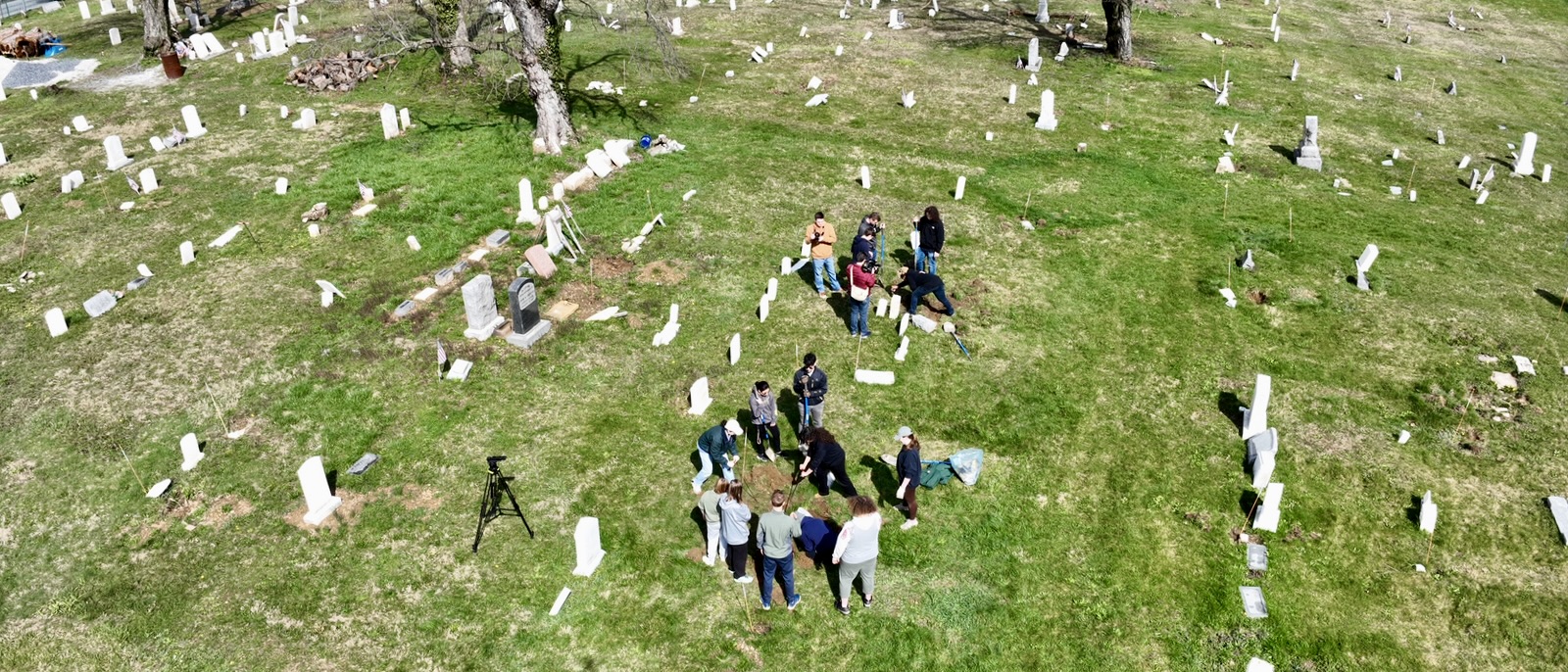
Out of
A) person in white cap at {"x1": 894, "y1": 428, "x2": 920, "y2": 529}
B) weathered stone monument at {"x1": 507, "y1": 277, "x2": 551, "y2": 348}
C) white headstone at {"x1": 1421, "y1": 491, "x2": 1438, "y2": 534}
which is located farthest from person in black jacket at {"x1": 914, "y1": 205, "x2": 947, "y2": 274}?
white headstone at {"x1": 1421, "y1": 491, "x2": 1438, "y2": 534}

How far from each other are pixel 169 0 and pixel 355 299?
2393 cm

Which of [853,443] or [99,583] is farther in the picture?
[853,443]

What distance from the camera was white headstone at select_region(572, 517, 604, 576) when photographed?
10.6m

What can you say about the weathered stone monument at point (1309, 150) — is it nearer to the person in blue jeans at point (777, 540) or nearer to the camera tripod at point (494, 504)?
the person in blue jeans at point (777, 540)

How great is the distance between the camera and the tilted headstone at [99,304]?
1580 cm

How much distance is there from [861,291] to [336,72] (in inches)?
840

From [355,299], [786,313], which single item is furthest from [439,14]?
[786,313]

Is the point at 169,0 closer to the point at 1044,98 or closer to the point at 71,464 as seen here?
the point at 71,464

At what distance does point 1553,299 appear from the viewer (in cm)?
1700

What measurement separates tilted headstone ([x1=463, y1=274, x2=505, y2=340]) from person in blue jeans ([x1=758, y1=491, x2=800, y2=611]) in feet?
25.1

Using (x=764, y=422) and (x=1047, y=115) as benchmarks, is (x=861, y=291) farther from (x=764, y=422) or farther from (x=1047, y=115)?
(x=1047, y=115)

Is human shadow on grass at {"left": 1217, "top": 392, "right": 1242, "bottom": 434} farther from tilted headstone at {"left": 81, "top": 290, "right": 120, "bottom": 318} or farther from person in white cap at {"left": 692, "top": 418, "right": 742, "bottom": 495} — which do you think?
tilted headstone at {"left": 81, "top": 290, "right": 120, "bottom": 318}

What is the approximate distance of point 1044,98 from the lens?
80.5ft

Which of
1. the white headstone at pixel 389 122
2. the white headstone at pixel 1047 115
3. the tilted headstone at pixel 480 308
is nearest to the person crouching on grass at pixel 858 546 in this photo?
the tilted headstone at pixel 480 308
